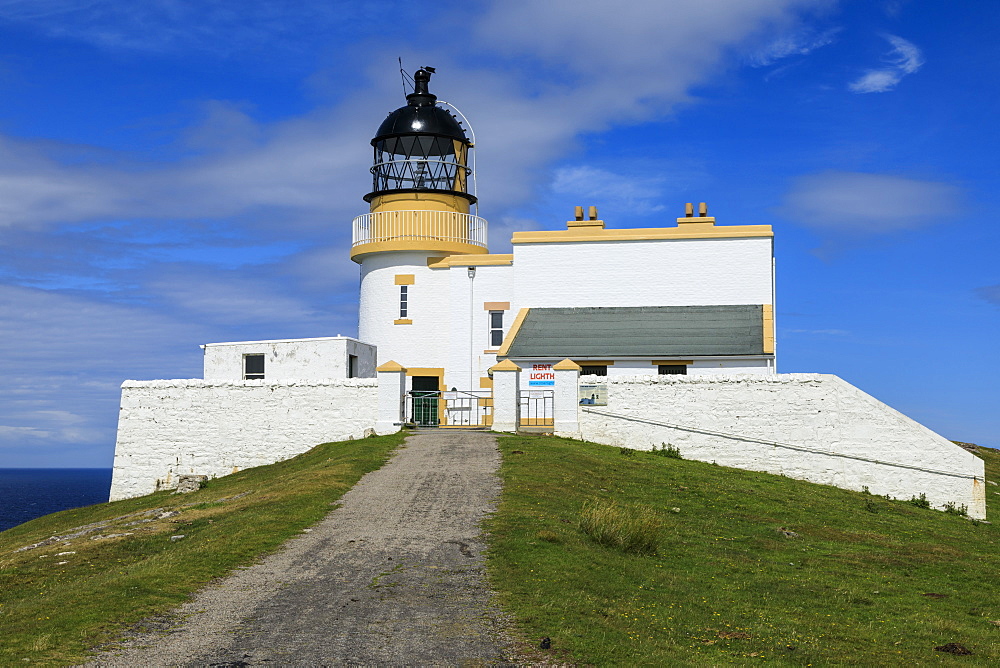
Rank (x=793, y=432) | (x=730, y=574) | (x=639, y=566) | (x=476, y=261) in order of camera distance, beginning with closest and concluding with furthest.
A: 1. (x=639, y=566)
2. (x=730, y=574)
3. (x=793, y=432)
4. (x=476, y=261)

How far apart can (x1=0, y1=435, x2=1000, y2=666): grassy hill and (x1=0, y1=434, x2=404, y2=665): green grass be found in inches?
1.7

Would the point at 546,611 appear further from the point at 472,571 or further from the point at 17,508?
the point at 17,508

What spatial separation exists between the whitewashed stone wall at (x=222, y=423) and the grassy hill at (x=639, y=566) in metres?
5.18

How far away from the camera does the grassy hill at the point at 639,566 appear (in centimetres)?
1024

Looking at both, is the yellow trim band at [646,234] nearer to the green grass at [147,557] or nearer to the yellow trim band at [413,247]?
the yellow trim band at [413,247]

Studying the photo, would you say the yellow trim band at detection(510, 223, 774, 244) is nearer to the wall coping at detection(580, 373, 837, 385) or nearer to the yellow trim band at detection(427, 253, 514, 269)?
the yellow trim band at detection(427, 253, 514, 269)

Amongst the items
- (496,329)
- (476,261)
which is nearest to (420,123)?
(476,261)

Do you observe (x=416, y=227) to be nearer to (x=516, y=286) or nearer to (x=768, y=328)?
(x=516, y=286)

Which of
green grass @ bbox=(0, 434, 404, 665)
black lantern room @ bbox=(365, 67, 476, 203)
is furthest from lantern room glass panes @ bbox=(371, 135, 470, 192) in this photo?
green grass @ bbox=(0, 434, 404, 665)

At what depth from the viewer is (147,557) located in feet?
47.9

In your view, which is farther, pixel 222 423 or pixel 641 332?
pixel 641 332

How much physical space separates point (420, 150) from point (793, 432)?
687 inches

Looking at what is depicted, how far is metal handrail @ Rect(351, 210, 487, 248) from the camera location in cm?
3509

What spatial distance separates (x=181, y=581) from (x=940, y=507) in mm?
20546
